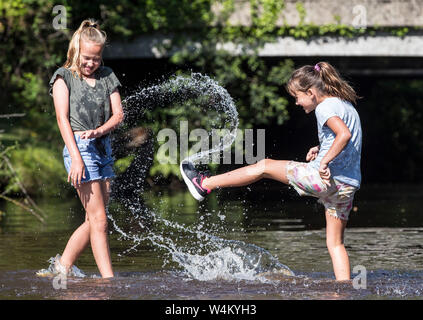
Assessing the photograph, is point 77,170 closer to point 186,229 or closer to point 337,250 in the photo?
point 337,250

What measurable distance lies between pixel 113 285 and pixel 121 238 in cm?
317

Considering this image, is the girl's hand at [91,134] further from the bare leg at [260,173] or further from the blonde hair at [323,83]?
the blonde hair at [323,83]

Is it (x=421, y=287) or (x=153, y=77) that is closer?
(x=421, y=287)

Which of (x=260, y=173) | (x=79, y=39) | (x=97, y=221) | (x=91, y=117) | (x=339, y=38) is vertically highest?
(x=339, y=38)

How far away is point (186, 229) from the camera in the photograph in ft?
32.2

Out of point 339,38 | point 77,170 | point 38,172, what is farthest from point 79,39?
point 339,38

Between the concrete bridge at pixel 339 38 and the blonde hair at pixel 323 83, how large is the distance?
434 inches

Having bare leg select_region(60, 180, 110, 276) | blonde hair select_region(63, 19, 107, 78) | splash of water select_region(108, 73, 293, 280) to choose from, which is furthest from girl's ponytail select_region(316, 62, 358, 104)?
bare leg select_region(60, 180, 110, 276)

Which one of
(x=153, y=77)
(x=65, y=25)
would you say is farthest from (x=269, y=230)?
(x=153, y=77)

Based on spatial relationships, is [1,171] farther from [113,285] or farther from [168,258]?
[113,285]

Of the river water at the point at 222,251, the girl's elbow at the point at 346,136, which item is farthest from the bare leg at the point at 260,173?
the river water at the point at 222,251

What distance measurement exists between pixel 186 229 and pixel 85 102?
380 centimetres

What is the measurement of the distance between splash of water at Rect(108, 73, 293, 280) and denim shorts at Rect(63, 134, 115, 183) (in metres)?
1.17

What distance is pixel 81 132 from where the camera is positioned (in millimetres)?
6227
